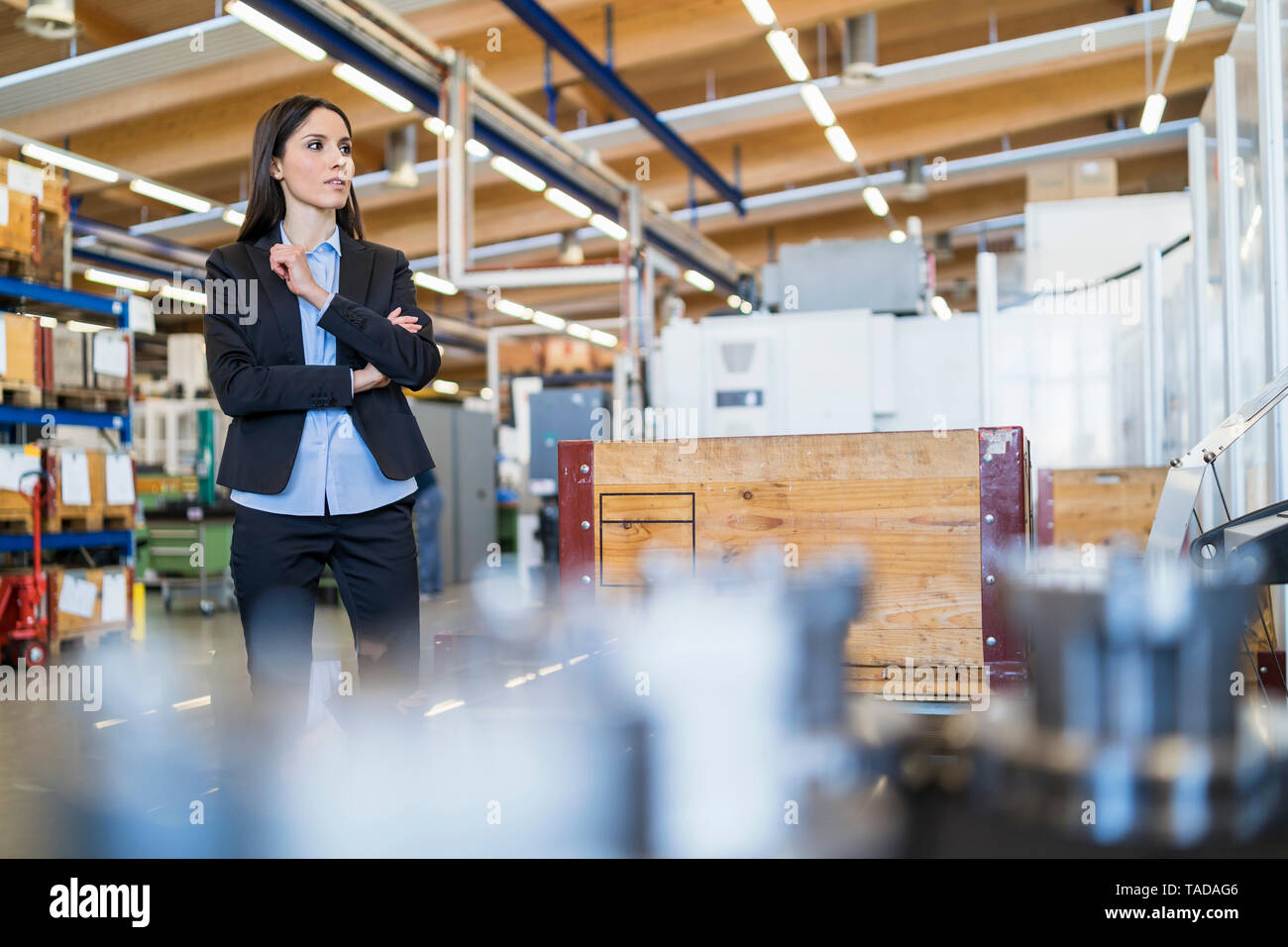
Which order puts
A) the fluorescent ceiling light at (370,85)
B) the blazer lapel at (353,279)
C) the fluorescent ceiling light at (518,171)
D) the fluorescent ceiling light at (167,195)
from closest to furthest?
the blazer lapel at (353,279) → the fluorescent ceiling light at (370,85) → the fluorescent ceiling light at (518,171) → the fluorescent ceiling light at (167,195)

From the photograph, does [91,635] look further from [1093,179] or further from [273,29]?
[1093,179]

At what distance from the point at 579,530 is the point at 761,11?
5604mm

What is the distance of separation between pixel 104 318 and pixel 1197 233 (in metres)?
5.65

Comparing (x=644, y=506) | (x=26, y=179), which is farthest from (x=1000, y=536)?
(x=26, y=179)

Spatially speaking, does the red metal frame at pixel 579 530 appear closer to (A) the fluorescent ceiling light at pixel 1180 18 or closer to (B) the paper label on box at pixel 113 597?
Result: (B) the paper label on box at pixel 113 597

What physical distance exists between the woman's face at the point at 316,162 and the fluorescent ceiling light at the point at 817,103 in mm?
7219

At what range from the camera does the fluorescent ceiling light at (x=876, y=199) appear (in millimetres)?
12078

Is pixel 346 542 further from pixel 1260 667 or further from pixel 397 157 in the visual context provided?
pixel 397 157

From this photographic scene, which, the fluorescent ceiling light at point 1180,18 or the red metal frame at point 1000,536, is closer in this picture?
the red metal frame at point 1000,536

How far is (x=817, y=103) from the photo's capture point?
8.78 m

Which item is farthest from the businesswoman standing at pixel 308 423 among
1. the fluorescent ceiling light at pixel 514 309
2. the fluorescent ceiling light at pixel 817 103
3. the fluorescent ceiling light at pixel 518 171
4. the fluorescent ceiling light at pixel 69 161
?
the fluorescent ceiling light at pixel 514 309
